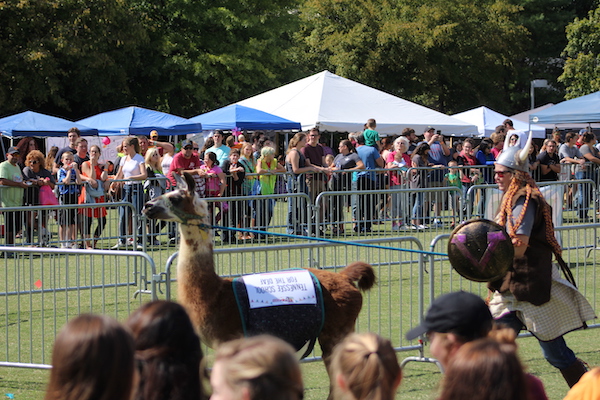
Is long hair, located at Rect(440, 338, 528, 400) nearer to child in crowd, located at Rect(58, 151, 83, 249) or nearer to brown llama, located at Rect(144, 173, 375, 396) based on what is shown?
brown llama, located at Rect(144, 173, 375, 396)

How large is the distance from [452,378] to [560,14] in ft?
176

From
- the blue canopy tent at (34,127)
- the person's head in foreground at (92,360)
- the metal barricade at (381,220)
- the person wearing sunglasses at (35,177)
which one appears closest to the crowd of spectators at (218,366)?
the person's head in foreground at (92,360)

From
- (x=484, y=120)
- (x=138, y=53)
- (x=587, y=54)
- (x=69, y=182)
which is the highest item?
(x=138, y=53)

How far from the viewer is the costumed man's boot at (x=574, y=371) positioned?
5.75m

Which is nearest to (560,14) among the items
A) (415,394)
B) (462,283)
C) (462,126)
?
(462,126)

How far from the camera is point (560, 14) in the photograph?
52.4 m

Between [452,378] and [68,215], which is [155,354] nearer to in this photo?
[452,378]

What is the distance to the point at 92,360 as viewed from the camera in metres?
2.60

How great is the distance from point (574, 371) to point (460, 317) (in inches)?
97.8

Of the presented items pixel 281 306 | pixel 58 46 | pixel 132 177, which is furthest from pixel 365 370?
pixel 58 46

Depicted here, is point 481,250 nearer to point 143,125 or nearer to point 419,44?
point 143,125

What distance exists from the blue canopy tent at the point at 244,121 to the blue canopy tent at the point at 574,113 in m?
6.05

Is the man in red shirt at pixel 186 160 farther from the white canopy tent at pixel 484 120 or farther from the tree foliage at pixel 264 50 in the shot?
the tree foliage at pixel 264 50

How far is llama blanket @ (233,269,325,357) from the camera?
5.70 m
